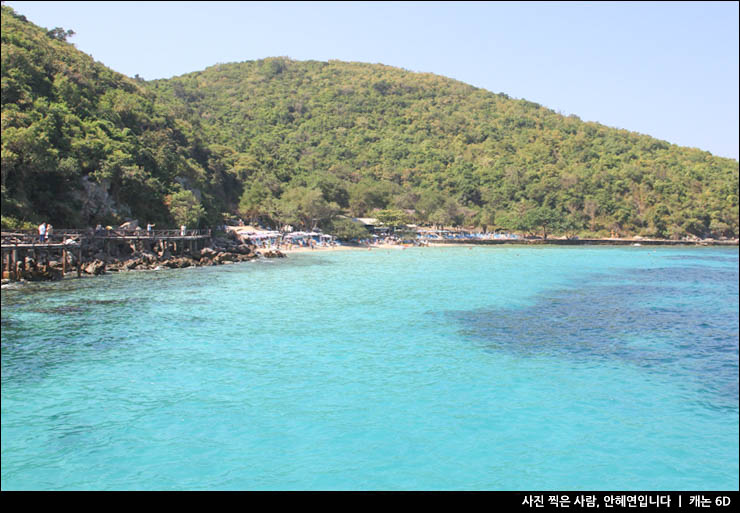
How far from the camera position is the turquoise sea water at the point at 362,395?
918 cm

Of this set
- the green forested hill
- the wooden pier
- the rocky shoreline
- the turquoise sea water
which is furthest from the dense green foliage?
the turquoise sea water

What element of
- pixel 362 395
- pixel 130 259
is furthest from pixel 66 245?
pixel 362 395

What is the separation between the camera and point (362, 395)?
12.6m

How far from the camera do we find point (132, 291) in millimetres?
27297

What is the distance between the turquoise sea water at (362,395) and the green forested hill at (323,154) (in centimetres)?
2043

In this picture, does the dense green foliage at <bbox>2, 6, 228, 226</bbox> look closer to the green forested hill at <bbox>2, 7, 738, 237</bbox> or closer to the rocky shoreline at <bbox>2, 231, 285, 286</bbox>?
the green forested hill at <bbox>2, 7, 738, 237</bbox>

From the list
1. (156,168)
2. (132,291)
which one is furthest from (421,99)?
(132,291)

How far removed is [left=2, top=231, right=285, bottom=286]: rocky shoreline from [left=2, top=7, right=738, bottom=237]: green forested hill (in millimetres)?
3845

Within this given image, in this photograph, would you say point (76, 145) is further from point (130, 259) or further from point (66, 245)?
point (66, 245)

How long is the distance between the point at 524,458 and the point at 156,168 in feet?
162

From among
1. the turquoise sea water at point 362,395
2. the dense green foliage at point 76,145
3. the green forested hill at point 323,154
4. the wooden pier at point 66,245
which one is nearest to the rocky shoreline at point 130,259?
the wooden pier at point 66,245

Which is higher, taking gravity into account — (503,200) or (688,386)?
(503,200)

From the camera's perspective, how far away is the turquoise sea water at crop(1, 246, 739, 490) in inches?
361
